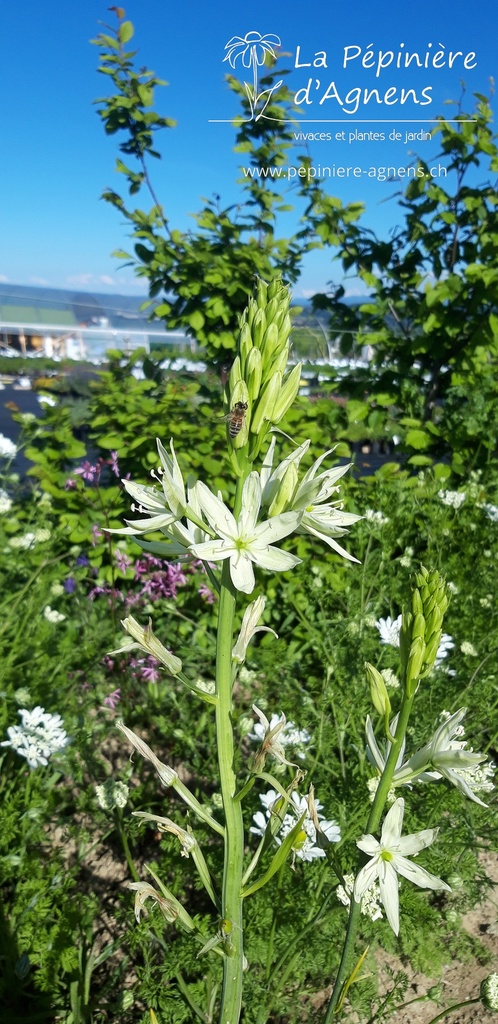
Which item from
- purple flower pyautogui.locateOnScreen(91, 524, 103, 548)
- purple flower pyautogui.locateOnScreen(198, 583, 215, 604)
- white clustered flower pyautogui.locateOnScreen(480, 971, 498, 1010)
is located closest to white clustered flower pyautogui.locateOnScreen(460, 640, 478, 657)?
A: white clustered flower pyautogui.locateOnScreen(480, 971, 498, 1010)

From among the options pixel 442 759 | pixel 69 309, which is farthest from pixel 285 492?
pixel 69 309

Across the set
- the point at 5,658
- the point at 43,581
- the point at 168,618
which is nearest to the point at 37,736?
the point at 5,658

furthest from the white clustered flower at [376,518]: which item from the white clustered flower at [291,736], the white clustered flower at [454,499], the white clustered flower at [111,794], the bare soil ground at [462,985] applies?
the white clustered flower at [111,794]

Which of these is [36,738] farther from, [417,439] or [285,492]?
[417,439]

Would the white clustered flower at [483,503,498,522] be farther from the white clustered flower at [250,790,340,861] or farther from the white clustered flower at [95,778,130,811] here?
the white clustered flower at [95,778,130,811]

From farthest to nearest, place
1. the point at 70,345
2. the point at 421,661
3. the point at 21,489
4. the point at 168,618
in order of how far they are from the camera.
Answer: the point at 70,345 → the point at 21,489 → the point at 168,618 → the point at 421,661

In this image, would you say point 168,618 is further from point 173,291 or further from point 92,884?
point 173,291
